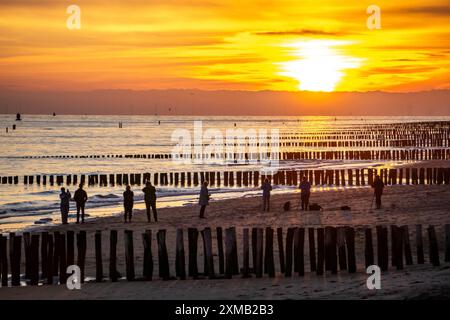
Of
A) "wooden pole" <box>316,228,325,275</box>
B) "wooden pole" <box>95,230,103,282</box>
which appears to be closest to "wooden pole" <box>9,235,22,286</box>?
"wooden pole" <box>95,230,103,282</box>

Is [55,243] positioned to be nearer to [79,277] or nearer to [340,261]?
[79,277]

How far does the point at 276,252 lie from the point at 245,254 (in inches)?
150

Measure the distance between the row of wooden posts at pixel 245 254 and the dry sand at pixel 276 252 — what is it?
0.28 m

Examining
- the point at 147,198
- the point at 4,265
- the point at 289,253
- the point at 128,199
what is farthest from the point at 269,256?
the point at 128,199

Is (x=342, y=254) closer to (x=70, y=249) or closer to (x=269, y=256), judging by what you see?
(x=269, y=256)

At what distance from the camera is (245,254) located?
1482cm

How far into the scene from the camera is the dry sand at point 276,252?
493 inches

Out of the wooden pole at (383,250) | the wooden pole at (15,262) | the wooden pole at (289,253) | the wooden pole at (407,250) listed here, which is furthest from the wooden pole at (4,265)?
the wooden pole at (407,250)

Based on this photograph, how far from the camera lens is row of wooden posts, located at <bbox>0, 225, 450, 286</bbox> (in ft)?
48.1

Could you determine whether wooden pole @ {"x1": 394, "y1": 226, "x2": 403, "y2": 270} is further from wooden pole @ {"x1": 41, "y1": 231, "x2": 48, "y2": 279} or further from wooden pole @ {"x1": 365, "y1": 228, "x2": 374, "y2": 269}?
wooden pole @ {"x1": 41, "y1": 231, "x2": 48, "y2": 279}

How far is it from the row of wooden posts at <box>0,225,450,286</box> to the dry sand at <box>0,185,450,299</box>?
28 centimetres
